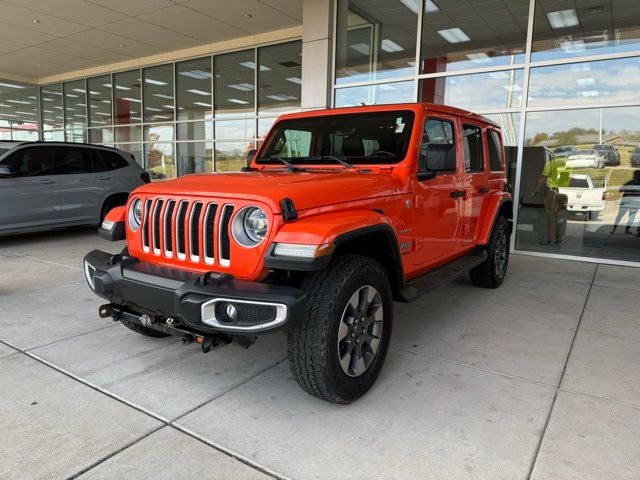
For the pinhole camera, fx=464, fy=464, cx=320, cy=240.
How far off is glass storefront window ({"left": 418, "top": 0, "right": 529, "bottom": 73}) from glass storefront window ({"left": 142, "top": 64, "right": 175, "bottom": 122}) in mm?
8785

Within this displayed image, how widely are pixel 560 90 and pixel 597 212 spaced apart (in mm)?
2050

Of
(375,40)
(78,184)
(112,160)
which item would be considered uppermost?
(375,40)

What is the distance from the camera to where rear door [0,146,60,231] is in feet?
23.2

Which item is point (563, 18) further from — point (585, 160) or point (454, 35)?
point (585, 160)

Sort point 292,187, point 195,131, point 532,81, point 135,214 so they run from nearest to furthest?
point 292,187
point 135,214
point 532,81
point 195,131

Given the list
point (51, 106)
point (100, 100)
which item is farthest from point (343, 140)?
point (51, 106)

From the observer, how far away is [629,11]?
7078 mm

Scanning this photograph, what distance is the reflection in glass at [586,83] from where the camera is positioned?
7016 millimetres

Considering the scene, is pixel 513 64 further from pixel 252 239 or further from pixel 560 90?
pixel 252 239

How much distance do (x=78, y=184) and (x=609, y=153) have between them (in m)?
8.71

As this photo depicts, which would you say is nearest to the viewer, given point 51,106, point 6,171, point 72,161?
point 6,171

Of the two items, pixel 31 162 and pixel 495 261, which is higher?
pixel 31 162

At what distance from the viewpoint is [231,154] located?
12.8 meters

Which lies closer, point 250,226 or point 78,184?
point 250,226
